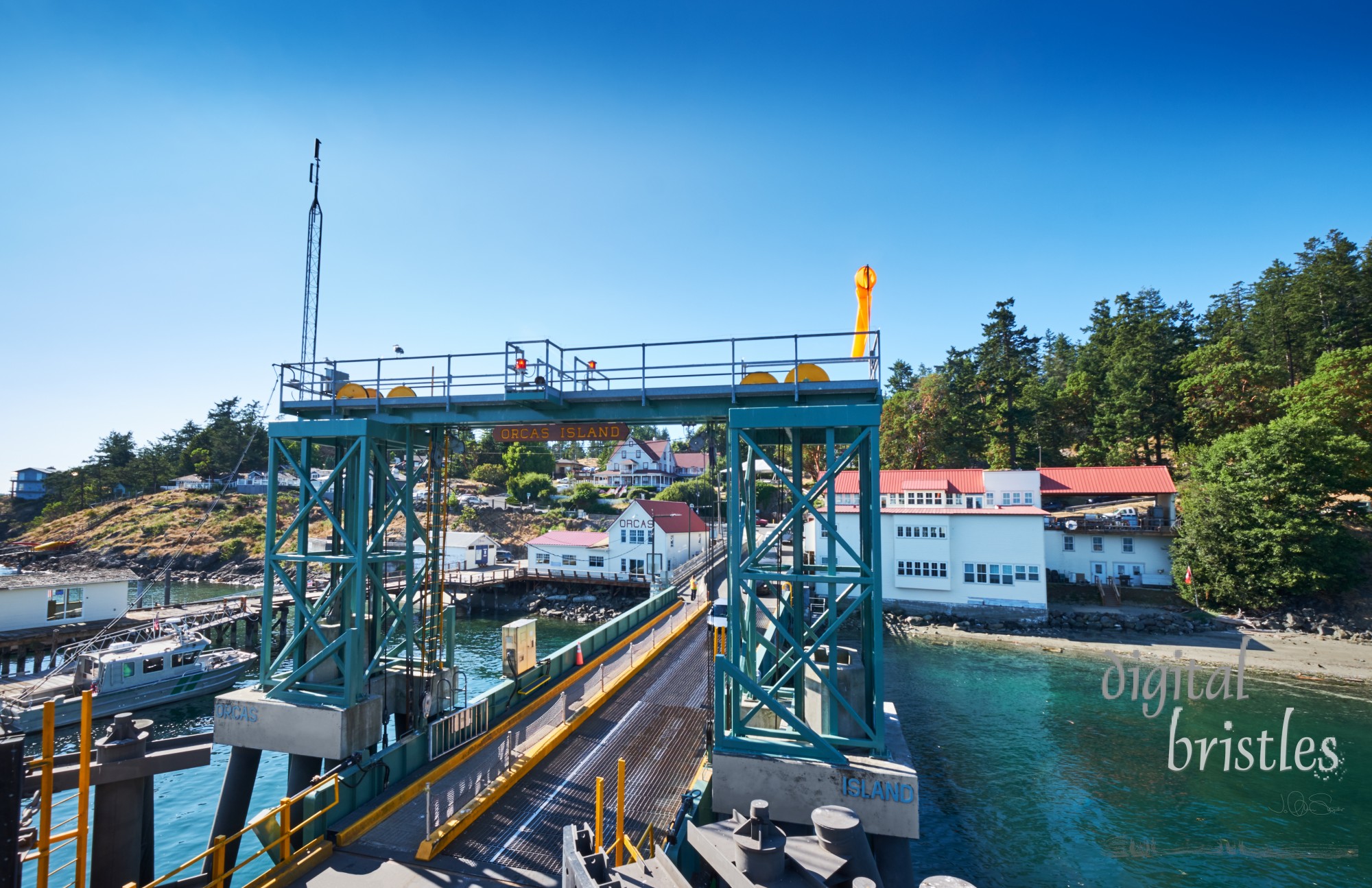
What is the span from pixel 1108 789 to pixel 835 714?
13219 mm

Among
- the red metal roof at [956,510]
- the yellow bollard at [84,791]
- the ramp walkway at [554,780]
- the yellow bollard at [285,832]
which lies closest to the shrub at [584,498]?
the red metal roof at [956,510]

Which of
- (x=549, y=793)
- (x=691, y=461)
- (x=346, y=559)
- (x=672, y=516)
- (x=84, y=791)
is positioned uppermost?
(x=691, y=461)

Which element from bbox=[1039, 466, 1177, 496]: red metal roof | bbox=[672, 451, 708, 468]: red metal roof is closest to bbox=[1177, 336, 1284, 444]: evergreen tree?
bbox=[1039, 466, 1177, 496]: red metal roof

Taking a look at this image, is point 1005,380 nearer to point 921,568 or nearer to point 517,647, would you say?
point 921,568

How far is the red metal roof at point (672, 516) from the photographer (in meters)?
50.6

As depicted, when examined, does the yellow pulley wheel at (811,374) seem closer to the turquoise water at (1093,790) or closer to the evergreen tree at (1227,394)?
the turquoise water at (1093,790)

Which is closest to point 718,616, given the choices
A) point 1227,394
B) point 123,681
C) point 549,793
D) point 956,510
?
point 549,793

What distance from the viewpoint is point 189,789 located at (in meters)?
18.3

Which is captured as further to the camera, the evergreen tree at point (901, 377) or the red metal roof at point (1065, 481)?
the evergreen tree at point (901, 377)

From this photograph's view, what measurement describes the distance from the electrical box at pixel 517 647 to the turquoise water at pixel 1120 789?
11.0 meters

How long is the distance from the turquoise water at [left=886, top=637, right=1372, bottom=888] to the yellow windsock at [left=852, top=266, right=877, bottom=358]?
12264 millimetres

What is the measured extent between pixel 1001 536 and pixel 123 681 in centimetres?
4572
